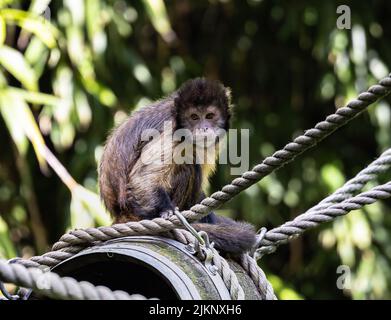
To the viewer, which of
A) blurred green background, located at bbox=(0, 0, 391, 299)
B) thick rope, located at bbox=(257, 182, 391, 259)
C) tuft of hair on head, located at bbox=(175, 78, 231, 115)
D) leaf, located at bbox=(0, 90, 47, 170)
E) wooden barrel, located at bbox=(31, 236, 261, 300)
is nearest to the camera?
wooden barrel, located at bbox=(31, 236, 261, 300)

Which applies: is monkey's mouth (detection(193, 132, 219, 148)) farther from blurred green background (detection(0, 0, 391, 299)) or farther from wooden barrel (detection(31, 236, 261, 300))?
blurred green background (detection(0, 0, 391, 299))

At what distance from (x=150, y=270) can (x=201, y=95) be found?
1.84m

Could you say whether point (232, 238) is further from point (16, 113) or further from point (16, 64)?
point (16, 113)

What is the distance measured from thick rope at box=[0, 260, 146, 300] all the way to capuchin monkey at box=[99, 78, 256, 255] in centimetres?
160

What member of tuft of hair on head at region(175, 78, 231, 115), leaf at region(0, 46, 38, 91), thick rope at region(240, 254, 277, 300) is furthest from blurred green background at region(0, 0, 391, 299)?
thick rope at region(240, 254, 277, 300)

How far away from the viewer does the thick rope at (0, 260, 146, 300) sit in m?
2.02

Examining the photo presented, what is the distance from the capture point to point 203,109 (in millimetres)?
4430

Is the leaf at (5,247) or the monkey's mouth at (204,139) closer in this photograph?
the monkey's mouth at (204,139)

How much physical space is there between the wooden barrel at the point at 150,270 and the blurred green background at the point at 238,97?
2687 millimetres

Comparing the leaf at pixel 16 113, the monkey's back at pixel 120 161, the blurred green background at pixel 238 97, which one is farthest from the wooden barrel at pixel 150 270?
the blurred green background at pixel 238 97

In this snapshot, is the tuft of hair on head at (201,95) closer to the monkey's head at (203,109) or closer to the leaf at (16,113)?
the monkey's head at (203,109)

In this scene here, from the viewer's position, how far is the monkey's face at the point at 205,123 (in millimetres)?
4285

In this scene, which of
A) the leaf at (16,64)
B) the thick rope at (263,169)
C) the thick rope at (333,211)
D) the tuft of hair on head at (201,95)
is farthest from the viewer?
the leaf at (16,64)
